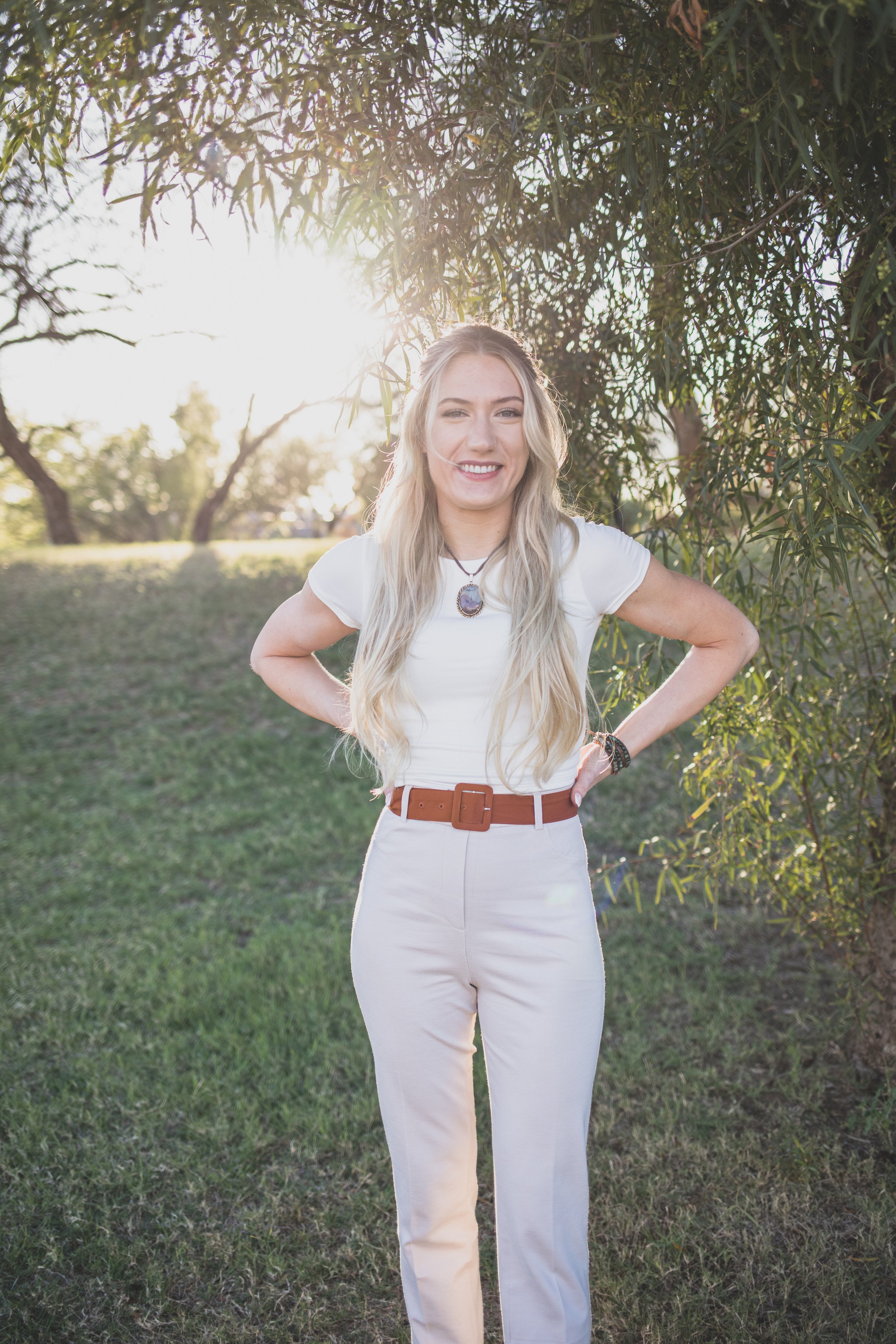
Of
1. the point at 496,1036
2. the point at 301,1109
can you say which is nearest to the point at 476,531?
the point at 496,1036

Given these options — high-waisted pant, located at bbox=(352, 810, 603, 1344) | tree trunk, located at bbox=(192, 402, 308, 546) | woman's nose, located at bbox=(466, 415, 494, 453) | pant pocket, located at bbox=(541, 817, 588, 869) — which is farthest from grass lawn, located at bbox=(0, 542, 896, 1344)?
tree trunk, located at bbox=(192, 402, 308, 546)

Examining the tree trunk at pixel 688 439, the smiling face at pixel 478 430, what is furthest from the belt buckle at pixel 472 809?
the tree trunk at pixel 688 439

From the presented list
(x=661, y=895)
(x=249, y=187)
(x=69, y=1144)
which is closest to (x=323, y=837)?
(x=661, y=895)

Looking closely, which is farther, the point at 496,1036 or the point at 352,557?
the point at 352,557

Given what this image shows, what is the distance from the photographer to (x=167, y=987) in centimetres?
389

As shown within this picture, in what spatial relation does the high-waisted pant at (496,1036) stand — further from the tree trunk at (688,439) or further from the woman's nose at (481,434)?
the tree trunk at (688,439)

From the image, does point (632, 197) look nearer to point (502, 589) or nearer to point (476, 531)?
point (476, 531)

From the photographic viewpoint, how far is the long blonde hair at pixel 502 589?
1.65 metres

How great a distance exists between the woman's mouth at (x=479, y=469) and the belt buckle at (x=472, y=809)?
0.62 meters

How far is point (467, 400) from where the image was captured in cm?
175

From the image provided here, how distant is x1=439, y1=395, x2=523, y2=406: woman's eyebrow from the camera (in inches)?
68.9

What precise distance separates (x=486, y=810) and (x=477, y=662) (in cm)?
29

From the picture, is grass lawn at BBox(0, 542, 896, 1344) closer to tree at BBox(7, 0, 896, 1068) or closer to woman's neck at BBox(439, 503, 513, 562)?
tree at BBox(7, 0, 896, 1068)

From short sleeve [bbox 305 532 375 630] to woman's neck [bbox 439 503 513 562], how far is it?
178mm
